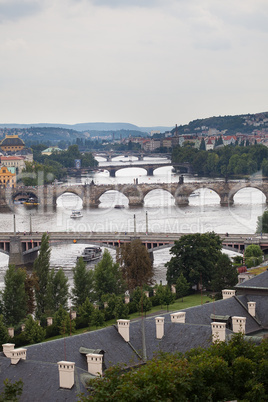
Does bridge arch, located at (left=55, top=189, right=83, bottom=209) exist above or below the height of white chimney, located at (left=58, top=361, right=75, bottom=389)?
below

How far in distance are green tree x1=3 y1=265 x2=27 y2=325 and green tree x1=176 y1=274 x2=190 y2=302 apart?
6.88 meters

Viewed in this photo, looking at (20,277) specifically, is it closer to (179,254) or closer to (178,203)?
(179,254)

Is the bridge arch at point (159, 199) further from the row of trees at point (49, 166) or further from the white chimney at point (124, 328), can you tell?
the white chimney at point (124, 328)

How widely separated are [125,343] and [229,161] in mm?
113086

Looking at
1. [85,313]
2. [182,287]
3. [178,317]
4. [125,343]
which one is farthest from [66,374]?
[182,287]

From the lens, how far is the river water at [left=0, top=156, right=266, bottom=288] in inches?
2229

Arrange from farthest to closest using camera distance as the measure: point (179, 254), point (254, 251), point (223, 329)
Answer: point (254, 251)
point (179, 254)
point (223, 329)

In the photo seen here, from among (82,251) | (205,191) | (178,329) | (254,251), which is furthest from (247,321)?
(205,191)

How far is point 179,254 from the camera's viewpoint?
40656 millimetres

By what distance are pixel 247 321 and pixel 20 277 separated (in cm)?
1387

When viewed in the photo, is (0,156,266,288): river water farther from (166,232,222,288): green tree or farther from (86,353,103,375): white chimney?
(86,353,103,375): white chimney

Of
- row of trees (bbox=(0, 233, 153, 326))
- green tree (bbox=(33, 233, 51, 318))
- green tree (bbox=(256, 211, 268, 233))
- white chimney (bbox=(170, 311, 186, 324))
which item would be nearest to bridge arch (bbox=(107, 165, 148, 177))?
green tree (bbox=(256, 211, 268, 233))

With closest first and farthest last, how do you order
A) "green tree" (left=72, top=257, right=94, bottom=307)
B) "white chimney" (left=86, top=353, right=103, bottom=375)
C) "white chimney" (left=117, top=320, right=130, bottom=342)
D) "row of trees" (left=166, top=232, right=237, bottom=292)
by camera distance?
"white chimney" (left=86, top=353, right=103, bottom=375), "white chimney" (left=117, top=320, right=130, bottom=342), "green tree" (left=72, top=257, right=94, bottom=307), "row of trees" (left=166, top=232, right=237, bottom=292)

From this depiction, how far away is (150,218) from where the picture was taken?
70.7 metres
